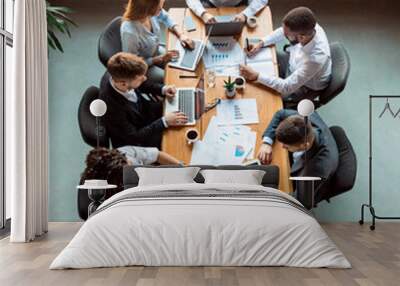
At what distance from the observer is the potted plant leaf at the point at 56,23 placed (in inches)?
273

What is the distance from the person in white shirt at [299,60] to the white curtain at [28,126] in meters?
2.65

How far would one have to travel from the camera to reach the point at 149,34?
7465mm

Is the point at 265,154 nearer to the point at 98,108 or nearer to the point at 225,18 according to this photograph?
the point at 225,18

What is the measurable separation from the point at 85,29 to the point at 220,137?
2.38 m

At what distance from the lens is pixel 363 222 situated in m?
7.48

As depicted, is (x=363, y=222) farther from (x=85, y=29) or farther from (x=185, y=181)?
(x=85, y=29)

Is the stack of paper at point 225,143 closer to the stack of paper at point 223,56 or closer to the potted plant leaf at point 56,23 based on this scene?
the stack of paper at point 223,56

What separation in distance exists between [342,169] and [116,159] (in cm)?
304

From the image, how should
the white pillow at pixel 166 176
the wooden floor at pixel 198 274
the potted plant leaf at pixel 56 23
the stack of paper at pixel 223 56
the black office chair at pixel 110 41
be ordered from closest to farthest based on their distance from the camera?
the wooden floor at pixel 198 274 → the white pillow at pixel 166 176 → the potted plant leaf at pixel 56 23 → the stack of paper at pixel 223 56 → the black office chair at pixel 110 41

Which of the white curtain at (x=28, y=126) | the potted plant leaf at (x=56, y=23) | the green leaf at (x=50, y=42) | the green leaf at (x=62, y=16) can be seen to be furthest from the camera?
the green leaf at (x=62, y=16)

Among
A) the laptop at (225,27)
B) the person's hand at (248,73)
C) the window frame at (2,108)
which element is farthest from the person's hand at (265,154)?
the window frame at (2,108)

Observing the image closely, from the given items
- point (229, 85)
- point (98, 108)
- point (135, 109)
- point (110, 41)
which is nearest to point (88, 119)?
point (98, 108)

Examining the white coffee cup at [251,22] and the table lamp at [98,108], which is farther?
the white coffee cup at [251,22]

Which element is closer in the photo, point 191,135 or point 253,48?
point 191,135
